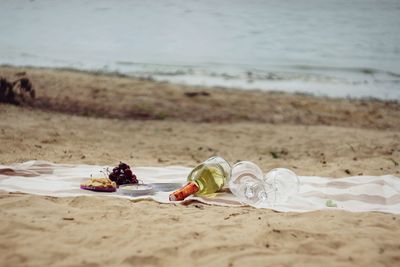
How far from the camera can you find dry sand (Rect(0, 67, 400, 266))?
2377 millimetres

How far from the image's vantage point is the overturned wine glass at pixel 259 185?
3.65 m

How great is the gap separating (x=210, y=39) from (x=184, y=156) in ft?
19.0

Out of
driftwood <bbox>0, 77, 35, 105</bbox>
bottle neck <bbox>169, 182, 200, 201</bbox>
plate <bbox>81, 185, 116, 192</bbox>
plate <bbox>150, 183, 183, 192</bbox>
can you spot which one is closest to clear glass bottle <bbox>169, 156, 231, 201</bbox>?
bottle neck <bbox>169, 182, 200, 201</bbox>

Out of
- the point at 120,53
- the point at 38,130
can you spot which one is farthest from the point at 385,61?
the point at 38,130

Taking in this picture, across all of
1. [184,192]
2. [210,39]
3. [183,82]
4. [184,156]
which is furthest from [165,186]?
[210,39]

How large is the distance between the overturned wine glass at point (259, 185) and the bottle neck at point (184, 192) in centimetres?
36

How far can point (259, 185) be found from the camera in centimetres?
369

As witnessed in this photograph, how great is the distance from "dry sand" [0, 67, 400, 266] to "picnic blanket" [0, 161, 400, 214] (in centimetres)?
23

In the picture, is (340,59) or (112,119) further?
(340,59)

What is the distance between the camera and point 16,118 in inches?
288

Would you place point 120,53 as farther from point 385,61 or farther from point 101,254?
point 101,254

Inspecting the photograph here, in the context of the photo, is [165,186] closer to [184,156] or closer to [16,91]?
[184,156]

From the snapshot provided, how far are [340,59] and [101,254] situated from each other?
392 inches

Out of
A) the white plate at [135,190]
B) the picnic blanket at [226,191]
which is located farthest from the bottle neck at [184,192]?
the white plate at [135,190]
